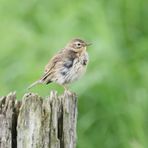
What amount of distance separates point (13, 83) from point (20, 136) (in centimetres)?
511

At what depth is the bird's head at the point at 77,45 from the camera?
861 cm

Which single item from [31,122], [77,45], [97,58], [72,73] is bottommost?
[31,122]

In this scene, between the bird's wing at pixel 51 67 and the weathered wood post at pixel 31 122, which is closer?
the weathered wood post at pixel 31 122

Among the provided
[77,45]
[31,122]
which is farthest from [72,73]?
[31,122]

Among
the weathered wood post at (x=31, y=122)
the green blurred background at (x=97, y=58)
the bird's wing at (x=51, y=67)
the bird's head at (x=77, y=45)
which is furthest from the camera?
the green blurred background at (x=97, y=58)

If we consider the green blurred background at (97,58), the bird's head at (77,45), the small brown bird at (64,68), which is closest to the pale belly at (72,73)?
the small brown bird at (64,68)

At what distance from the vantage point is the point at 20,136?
6.09 meters

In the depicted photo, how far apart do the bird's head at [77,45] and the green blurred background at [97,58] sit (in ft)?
4.90

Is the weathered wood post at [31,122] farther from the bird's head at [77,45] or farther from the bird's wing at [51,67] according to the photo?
the bird's head at [77,45]

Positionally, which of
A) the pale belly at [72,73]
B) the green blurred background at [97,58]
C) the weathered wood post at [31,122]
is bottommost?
the weathered wood post at [31,122]

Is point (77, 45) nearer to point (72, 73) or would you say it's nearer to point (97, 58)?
point (72, 73)

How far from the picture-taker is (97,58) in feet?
36.1

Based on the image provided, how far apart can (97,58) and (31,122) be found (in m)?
4.98

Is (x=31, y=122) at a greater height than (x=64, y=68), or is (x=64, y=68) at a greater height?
(x=64, y=68)
